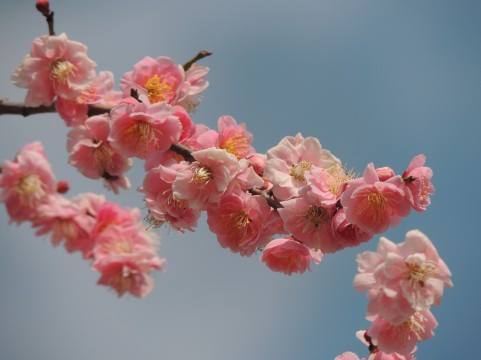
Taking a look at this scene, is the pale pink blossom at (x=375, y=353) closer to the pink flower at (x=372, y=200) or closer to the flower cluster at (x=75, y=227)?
the pink flower at (x=372, y=200)

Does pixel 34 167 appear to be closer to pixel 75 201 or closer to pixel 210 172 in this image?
pixel 75 201

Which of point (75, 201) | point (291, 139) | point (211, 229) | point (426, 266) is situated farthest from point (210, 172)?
point (426, 266)

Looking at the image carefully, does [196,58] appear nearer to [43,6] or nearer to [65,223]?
[43,6]

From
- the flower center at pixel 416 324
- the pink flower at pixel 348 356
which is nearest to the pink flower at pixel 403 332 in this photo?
the flower center at pixel 416 324

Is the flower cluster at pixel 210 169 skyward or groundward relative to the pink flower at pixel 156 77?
groundward

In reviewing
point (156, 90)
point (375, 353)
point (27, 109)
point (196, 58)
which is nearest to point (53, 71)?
point (27, 109)

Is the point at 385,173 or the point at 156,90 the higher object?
the point at 156,90
